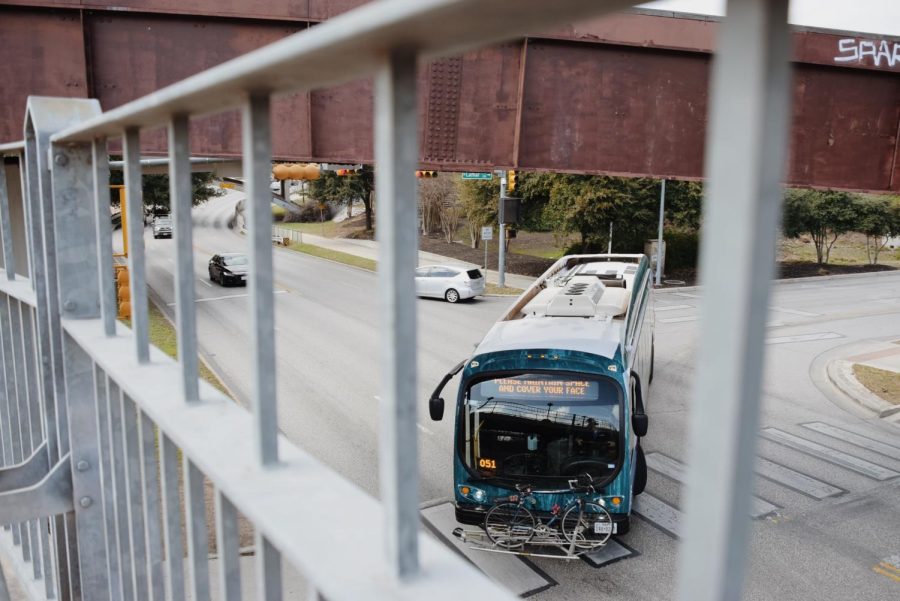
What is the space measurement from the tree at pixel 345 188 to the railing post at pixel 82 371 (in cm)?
4422

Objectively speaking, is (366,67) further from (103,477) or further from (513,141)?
(513,141)

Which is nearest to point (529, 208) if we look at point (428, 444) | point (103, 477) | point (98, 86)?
point (428, 444)

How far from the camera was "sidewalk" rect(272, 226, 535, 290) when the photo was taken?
103ft

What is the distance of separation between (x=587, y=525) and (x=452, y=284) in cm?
1761

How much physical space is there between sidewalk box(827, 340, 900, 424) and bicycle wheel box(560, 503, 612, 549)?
8230 millimetres

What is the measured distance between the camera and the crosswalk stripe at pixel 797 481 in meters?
9.84

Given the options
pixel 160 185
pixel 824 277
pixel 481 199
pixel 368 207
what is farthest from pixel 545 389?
pixel 368 207

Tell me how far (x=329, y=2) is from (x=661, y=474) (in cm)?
753

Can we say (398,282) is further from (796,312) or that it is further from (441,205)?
(441,205)

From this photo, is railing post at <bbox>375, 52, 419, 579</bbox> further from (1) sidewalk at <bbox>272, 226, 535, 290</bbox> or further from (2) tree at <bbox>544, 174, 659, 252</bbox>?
(2) tree at <bbox>544, 174, 659, 252</bbox>

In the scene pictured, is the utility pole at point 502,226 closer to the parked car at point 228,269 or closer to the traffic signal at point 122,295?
the parked car at point 228,269

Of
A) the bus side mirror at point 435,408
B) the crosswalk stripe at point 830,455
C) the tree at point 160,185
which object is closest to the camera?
the bus side mirror at point 435,408

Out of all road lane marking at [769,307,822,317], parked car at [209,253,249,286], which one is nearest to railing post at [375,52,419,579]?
road lane marking at [769,307,822,317]

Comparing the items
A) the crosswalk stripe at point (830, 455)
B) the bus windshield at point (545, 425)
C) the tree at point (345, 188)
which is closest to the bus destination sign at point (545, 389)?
the bus windshield at point (545, 425)
